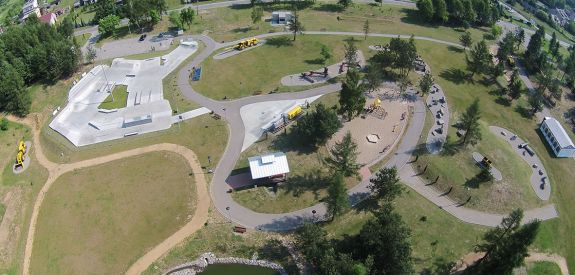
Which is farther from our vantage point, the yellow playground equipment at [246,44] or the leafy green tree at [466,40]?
the yellow playground equipment at [246,44]

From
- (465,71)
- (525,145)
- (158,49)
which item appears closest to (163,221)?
(158,49)

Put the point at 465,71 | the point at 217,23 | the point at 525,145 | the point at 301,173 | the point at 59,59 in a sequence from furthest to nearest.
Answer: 1. the point at 217,23
2. the point at 465,71
3. the point at 59,59
4. the point at 525,145
5. the point at 301,173

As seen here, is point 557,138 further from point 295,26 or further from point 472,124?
point 295,26

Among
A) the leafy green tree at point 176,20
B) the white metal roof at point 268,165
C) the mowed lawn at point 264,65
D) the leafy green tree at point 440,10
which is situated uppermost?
the leafy green tree at point 440,10

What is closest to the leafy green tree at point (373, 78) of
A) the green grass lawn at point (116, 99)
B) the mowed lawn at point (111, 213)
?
the mowed lawn at point (111, 213)

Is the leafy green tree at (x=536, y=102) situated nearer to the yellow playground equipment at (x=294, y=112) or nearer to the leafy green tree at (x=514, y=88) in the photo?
the leafy green tree at (x=514, y=88)

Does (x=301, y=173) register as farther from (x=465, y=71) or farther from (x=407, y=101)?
(x=465, y=71)

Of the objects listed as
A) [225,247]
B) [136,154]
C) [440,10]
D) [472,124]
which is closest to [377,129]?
[472,124]
